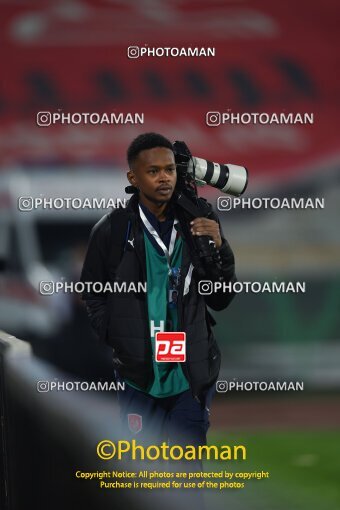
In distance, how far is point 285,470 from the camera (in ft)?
12.9

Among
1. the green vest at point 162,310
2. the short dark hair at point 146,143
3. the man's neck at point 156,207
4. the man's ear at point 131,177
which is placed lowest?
the green vest at point 162,310

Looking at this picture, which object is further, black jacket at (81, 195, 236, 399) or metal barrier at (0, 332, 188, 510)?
metal barrier at (0, 332, 188, 510)

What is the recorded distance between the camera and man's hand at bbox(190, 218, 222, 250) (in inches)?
149

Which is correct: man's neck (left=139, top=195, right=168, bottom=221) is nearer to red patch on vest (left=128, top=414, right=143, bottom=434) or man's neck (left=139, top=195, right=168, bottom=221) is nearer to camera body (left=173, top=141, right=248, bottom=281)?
camera body (left=173, top=141, right=248, bottom=281)

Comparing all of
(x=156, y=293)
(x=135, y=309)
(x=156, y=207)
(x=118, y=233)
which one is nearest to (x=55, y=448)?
(x=135, y=309)

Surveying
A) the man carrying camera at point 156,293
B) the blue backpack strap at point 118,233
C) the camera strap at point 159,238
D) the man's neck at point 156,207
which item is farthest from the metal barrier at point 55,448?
the man's neck at point 156,207

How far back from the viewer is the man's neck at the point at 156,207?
3.83 metres

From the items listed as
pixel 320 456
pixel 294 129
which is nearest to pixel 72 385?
pixel 320 456

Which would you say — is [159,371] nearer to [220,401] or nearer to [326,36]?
[220,401]

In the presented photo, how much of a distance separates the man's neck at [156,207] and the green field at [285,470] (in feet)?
3.36

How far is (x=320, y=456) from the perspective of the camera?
3908 millimetres

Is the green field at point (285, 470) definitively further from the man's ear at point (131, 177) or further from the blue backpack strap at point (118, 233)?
the man's ear at point (131, 177)

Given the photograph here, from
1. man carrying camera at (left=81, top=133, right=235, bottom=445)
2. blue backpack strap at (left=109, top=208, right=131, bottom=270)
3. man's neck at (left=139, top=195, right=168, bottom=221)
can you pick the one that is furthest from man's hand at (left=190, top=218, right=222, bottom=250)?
blue backpack strap at (left=109, top=208, right=131, bottom=270)

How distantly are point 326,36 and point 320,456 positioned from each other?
6.24 ft
